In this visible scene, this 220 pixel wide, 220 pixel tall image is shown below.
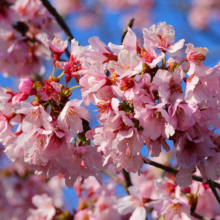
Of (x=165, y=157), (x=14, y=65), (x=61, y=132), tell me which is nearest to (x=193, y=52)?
(x=61, y=132)

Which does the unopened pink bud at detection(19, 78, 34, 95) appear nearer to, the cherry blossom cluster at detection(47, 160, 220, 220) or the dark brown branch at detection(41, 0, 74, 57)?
the cherry blossom cluster at detection(47, 160, 220, 220)

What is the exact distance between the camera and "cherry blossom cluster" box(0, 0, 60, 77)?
10.7ft

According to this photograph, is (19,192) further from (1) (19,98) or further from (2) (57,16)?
(1) (19,98)

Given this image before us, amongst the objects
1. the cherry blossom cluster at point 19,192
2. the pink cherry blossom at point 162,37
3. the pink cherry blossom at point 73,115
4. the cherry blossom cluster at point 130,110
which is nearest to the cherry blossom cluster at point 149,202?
the cherry blossom cluster at point 130,110

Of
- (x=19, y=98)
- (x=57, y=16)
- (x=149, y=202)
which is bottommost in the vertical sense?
(x=149, y=202)

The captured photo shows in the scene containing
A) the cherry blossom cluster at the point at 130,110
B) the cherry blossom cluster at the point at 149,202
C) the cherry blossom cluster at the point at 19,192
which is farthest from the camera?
the cherry blossom cluster at the point at 19,192

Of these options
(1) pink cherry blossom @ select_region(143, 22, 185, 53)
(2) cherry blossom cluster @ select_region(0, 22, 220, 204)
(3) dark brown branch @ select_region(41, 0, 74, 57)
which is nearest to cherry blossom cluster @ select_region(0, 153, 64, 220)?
(3) dark brown branch @ select_region(41, 0, 74, 57)

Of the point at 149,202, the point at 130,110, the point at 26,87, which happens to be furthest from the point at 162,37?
the point at 149,202

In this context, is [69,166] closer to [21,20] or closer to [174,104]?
[174,104]

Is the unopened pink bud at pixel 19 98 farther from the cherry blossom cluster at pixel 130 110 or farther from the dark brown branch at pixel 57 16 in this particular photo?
the dark brown branch at pixel 57 16

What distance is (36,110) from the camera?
1687mm

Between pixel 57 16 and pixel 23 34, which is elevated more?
pixel 23 34

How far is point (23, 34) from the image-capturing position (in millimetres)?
3412

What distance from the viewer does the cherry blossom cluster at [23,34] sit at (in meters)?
3.26
